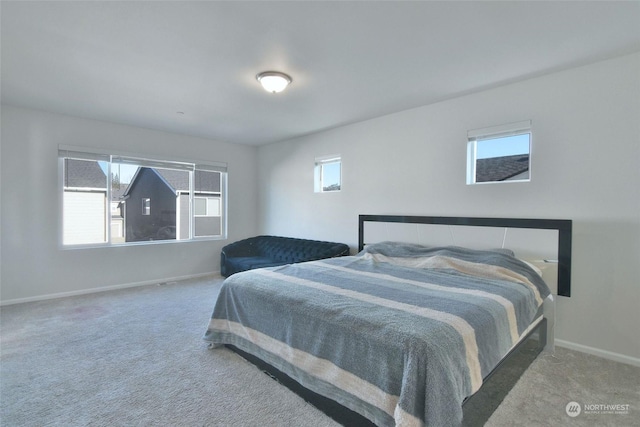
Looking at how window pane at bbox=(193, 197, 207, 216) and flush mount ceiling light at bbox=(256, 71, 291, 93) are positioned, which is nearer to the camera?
flush mount ceiling light at bbox=(256, 71, 291, 93)

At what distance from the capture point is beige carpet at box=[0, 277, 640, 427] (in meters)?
1.76

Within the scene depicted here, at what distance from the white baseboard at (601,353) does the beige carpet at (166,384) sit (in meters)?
0.08

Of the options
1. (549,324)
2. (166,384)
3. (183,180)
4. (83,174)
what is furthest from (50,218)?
(549,324)

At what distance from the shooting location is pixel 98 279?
429 centimetres

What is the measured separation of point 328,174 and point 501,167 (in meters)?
2.43

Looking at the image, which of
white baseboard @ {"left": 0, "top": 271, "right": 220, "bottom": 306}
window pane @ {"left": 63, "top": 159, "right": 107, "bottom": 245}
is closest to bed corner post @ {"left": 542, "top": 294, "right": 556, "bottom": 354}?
white baseboard @ {"left": 0, "top": 271, "right": 220, "bottom": 306}

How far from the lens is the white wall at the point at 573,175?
2.40 meters

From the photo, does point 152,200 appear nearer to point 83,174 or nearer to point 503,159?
point 83,174

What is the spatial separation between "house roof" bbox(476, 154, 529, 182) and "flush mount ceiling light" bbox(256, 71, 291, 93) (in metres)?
2.20

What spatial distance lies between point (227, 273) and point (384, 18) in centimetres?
420

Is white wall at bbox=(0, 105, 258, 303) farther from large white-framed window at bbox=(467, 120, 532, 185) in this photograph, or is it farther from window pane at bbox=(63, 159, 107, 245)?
large white-framed window at bbox=(467, 120, 532, 185)

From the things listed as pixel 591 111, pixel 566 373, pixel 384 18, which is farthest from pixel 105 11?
pixel 566 373

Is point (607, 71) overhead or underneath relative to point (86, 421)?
overhead

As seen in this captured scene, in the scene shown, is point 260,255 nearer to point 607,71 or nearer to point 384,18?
point 384,18
